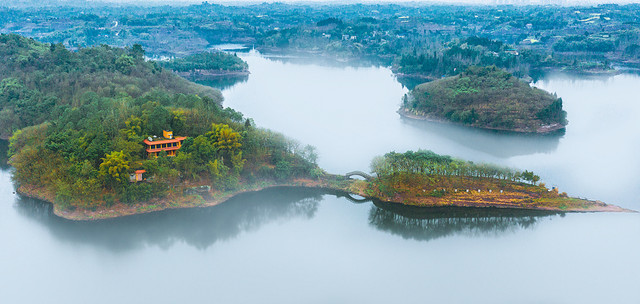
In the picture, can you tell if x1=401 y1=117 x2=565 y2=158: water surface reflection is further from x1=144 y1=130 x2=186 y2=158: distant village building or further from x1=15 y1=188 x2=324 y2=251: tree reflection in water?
x1=144 y1=130 x2=186 y2=158: distant village building

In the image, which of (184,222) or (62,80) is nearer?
(184,222)

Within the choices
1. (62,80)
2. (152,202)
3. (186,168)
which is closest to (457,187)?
(186,168)

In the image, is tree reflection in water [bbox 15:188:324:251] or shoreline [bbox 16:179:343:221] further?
shoreline [bbox 16:179:343:221]

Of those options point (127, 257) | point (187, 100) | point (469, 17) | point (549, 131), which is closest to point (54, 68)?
point (187, 100)

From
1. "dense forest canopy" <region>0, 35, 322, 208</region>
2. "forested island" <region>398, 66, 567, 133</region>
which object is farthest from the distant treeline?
"dense forest canopy" <region>0, 35, 322, 208</region>

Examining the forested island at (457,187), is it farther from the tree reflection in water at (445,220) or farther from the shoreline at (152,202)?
the shoreline at (152,202)

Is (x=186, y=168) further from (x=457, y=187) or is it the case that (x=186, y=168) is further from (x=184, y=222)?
(x=457, y=187)
